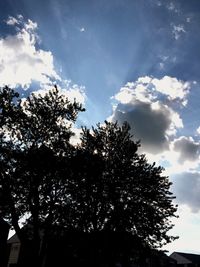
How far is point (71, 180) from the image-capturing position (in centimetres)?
2611

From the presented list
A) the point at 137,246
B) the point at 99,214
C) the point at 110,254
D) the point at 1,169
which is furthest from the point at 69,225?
the point at 1,169

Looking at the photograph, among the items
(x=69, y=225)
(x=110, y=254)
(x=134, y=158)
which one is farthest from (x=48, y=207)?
(x=134, y=158)

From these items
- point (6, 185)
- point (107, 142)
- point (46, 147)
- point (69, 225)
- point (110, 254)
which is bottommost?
point (110, 254)

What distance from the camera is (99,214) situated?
88.5 feet

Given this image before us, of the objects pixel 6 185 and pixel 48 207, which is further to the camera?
pixel 48 207

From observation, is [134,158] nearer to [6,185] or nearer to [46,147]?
[46,147]

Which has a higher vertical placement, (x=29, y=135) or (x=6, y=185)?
(x=29, y=135)

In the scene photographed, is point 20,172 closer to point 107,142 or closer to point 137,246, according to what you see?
point 107,142

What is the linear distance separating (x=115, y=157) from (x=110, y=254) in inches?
378

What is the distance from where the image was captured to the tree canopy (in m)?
23.1

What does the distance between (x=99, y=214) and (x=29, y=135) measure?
412 inches

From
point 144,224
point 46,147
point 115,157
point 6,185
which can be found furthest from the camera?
point 115,157

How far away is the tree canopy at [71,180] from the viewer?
23.1 meters

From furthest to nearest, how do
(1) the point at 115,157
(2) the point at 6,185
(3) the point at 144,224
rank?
(1) the point at 115,157 < (3) the point at 144,224 < (2) the point at 6,185
